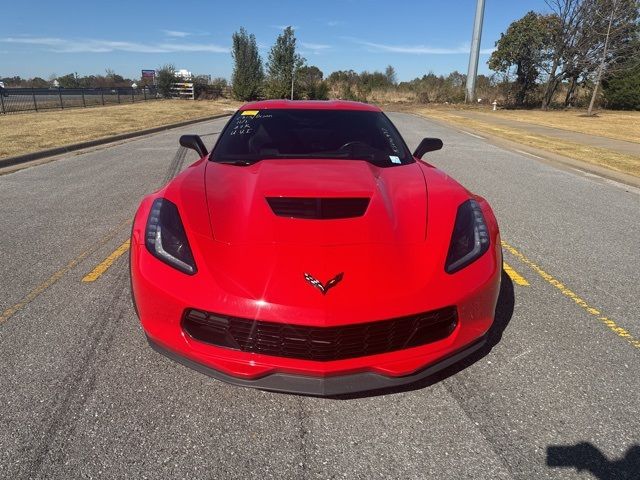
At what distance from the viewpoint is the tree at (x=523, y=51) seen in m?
39.6

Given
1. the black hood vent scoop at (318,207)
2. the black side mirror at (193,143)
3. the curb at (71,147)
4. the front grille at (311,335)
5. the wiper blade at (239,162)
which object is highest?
the black side mirror at (193,143)

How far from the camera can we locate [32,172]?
347 inches

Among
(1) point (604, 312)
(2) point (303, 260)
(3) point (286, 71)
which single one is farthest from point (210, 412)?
(3) point (286, 71)

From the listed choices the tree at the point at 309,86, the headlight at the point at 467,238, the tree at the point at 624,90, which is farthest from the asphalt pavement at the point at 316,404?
the tree at the point at 624,90

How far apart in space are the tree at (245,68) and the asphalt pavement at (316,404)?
1645 inches

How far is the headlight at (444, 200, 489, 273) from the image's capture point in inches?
91.1

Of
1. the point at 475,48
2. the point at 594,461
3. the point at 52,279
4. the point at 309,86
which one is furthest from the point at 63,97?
the point at 594,461

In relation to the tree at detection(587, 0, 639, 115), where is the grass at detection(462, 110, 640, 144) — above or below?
below

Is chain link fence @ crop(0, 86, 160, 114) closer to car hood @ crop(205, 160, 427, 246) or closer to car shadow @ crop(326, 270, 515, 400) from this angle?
car hood @ crop(205, 160, 427, 246)

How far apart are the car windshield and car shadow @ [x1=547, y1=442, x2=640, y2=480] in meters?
2.06

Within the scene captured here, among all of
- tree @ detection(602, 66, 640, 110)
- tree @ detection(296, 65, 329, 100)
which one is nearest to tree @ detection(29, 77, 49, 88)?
tree @ detection(296, 65, 329, 100)

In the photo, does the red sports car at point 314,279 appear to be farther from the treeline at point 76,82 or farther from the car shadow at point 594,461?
the treeline at point 76,82

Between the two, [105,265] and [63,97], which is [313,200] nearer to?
[105,265]

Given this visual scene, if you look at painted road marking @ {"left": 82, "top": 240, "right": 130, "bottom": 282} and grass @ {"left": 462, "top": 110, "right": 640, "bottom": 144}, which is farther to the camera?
grass @ {"left": 462, "top": 110, "right": 640, "bottom": 144}
